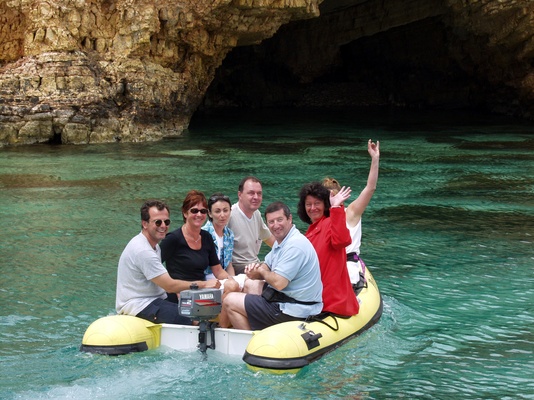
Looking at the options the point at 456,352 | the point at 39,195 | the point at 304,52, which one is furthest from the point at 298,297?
the point at 304,52

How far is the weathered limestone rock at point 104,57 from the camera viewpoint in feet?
66.7

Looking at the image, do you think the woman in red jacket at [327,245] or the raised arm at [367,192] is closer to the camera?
the woman in red jacket at [327,245]

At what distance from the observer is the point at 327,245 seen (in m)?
6.36

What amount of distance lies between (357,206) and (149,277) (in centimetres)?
193

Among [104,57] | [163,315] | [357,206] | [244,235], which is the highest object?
[104,57]

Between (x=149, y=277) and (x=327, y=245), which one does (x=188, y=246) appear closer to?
(x=149, y=277)

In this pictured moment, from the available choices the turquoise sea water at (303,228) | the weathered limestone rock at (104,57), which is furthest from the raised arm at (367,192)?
the weathered limestone rock at (104,57)

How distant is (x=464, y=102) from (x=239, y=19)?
53.8 feet

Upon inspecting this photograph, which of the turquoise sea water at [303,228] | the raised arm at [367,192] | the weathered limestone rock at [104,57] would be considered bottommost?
the turquoise sea water at [303,228]

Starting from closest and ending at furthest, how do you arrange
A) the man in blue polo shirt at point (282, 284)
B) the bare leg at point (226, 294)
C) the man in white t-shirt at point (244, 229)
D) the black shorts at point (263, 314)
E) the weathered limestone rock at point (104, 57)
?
the man in blue polo shirt at point (282, 284) → the black shorts at point (263, 314) → the bare leg at point (226, 294) → the man in white t-shirt at point (244, 229) → the weathered limestone rock at point (104, 57)

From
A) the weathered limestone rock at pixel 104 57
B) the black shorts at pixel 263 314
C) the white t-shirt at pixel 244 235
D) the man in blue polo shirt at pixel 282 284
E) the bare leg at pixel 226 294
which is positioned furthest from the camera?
the weathered limestone rock at pixel 104 57

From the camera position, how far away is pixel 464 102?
35812 millimetres

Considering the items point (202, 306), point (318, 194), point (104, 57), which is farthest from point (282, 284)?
point (104, 57)

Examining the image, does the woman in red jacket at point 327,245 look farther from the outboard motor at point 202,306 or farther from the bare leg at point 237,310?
the outboard motor at point 202,306
